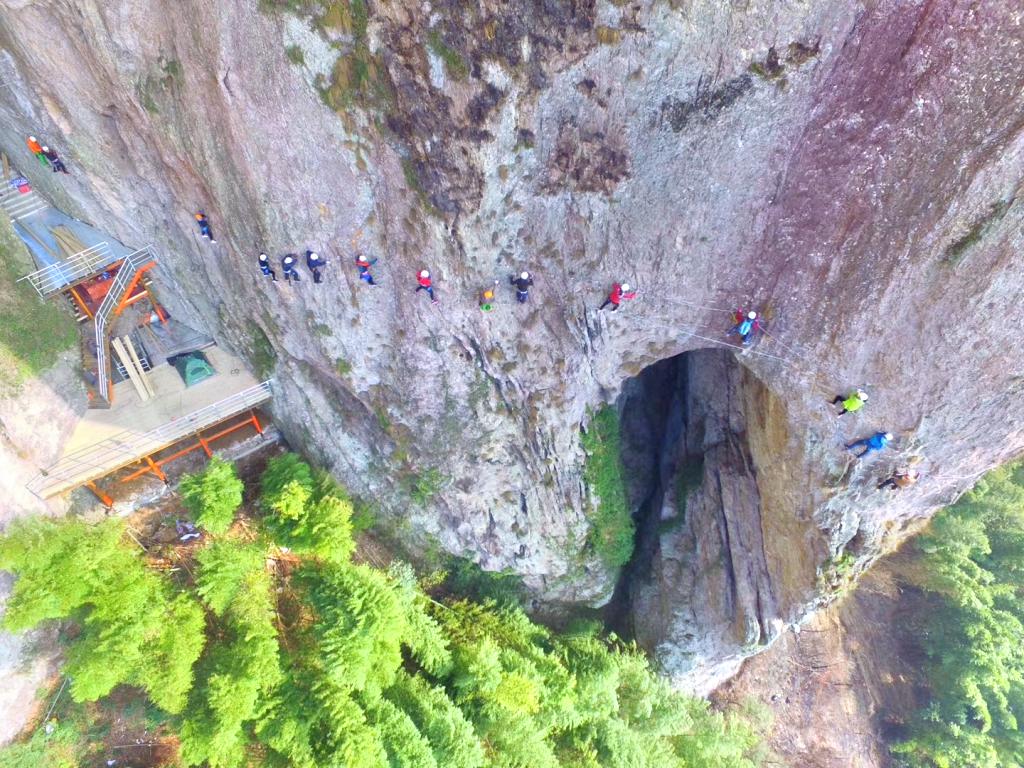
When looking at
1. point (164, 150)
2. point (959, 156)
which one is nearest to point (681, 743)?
point (959, 156)

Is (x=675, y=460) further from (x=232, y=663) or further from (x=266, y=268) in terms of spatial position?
(x=232, y=663)

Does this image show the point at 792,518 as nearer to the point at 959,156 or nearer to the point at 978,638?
the point at 959,156

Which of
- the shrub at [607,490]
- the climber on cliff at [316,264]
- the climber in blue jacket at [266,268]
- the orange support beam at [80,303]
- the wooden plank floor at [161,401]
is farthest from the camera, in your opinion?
the shrub at [607,490]

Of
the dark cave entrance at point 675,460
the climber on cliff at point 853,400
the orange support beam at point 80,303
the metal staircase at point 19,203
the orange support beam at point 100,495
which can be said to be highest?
the metal staircase at point 19,203

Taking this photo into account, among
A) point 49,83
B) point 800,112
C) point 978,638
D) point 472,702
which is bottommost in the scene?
point 978,638

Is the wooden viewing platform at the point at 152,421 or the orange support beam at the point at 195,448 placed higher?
the wooden viewing platform at the point at 152,421

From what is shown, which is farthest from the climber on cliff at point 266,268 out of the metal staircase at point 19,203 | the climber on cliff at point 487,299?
the metal staircase at point 19,203

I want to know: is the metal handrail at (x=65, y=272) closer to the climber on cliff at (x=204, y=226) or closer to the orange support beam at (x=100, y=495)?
the climber on cliff at (x=204, y=226)

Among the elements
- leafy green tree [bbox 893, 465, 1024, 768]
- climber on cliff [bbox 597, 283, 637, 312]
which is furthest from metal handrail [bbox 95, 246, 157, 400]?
leafy green tree [bbox 893, 465, 1024, 768]
